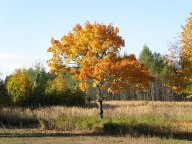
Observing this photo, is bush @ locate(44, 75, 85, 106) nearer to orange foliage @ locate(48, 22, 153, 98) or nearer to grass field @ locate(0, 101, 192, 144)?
grass field @ locate(0, 101, 192, 144)

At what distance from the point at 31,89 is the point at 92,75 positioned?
2234cm

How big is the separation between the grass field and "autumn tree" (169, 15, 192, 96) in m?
2.52

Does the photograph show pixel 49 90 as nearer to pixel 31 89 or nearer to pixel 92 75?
pixel 31 89

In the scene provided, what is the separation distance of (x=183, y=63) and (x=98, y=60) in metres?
5.51

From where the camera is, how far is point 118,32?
2817 cm

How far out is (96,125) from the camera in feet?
85.3

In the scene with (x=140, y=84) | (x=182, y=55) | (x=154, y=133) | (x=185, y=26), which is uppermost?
(x=185, y=26)

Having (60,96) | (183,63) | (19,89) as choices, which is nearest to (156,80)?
(60,96)

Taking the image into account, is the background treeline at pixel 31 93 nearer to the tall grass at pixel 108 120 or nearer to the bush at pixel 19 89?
the bush at pixel 19 89

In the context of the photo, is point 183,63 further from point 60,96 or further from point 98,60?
point 60,96

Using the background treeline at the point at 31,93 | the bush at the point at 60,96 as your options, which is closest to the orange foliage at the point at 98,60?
the background treeline at the point at 31,93

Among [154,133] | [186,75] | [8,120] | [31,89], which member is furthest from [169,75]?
[31,89]

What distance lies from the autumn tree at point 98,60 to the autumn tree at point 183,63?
2330 mm

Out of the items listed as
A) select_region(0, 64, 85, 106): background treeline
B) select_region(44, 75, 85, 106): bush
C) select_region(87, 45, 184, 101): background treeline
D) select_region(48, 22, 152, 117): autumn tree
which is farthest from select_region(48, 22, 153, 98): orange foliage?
select_region(87, 45, 184, 101): background treeline
